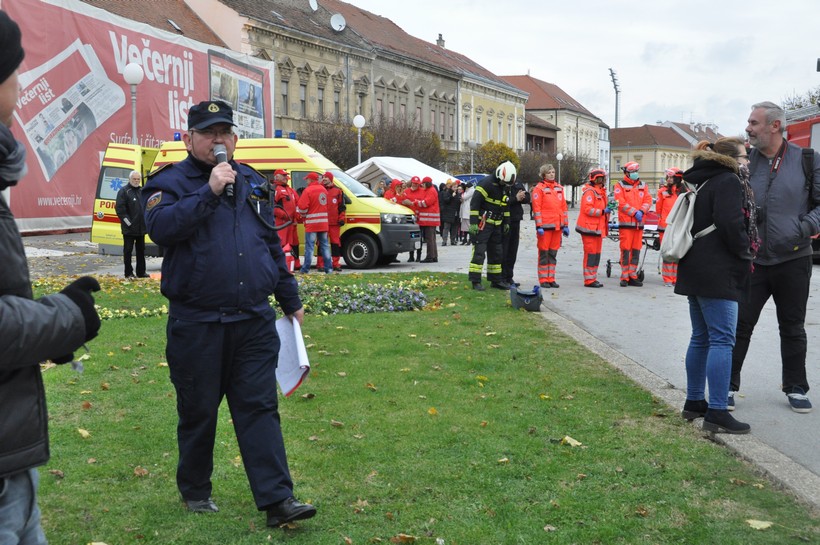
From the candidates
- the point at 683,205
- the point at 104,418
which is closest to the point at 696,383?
the point at 683,205


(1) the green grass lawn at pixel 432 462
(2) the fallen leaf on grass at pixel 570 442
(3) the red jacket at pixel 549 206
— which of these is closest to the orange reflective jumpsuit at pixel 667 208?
(3) the red jacket at pixel 549 206

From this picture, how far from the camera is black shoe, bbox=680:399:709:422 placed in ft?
21.5

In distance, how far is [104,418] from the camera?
21.8 feet

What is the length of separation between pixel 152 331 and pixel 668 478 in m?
7.00

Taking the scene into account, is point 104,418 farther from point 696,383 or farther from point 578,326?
point 578,326

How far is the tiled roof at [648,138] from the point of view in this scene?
150625mm

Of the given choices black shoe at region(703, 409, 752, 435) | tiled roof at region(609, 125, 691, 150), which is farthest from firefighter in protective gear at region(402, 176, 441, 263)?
tiled roof at region(609, 125, 691, 150)

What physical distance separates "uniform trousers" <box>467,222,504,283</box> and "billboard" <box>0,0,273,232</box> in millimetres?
15438

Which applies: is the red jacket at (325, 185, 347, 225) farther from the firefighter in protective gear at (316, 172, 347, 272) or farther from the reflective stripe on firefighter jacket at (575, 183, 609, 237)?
the reflective stripe on firefighter jacket at (575, 183, 609, 237)

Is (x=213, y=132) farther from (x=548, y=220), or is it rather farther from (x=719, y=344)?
(x=548, y=220)

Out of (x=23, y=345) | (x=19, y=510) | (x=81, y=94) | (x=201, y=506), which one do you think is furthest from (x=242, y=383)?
(x=81, y=94)

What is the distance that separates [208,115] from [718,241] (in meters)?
3.54

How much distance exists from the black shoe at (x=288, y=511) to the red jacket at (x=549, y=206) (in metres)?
11.9

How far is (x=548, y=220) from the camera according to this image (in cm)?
1584
